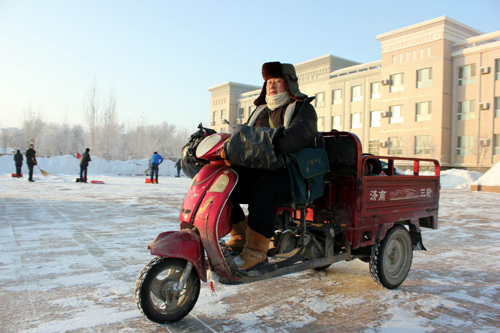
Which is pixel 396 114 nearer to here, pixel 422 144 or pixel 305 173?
pixel 422 144

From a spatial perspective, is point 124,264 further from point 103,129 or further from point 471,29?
point 103,129

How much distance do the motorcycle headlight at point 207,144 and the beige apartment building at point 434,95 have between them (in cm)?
3426

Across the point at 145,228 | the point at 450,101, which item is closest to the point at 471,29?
the point at 450,101

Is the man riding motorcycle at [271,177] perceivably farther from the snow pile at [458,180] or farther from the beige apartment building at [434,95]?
the beige apartment building at [434,95]

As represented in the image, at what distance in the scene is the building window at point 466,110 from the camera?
108ft

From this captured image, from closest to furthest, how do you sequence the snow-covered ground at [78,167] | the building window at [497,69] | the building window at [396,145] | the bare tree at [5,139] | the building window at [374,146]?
the snow-covered ground at [78,167] < the building window at [497,69] < the building window at [396,145] < the building window at [374,146] < the bare tree at [5,139]

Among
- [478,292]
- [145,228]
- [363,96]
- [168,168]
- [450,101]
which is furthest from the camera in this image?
[363,96]

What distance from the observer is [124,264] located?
13.7 feet

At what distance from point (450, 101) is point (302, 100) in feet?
118

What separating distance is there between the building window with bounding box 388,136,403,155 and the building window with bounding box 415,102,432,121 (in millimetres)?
2612

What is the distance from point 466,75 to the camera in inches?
1310

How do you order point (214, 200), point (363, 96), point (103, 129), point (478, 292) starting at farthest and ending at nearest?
1. point (103, 129)
2. point (363, 96)
3. point (478, 292)
4. point (214, 200)

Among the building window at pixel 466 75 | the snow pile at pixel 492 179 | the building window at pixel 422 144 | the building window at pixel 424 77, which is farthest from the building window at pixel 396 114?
the snow pile at pixel 492 179

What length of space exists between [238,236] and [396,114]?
38153 millimetres
